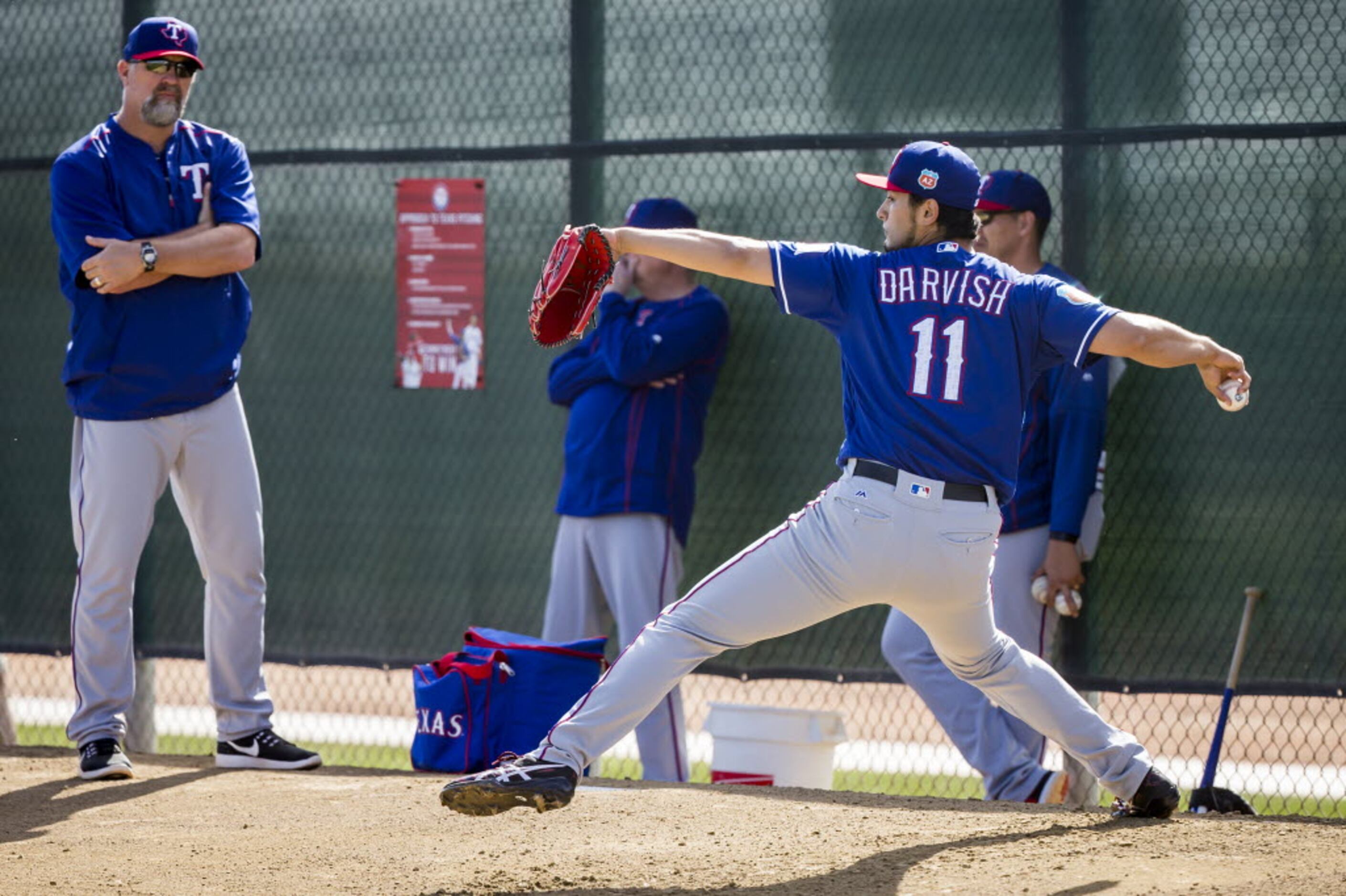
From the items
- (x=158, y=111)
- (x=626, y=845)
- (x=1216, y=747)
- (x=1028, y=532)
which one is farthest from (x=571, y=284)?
(x=1216, y=747)

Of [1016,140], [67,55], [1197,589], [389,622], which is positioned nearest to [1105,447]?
[1197,589]

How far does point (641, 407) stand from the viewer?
232 inches

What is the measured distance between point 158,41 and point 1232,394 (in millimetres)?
3529

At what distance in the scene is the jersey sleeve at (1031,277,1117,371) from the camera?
13.2ft

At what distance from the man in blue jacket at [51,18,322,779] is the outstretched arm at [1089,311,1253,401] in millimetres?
2882

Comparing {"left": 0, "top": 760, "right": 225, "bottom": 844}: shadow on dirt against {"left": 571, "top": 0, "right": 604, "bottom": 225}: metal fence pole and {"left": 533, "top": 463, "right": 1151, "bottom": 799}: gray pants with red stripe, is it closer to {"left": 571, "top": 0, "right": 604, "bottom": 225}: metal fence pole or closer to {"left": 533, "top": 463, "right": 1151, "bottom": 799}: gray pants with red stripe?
{"left": 533, "top": 463, "right": 1151, "bottom": 799}: gray pants with red stripe

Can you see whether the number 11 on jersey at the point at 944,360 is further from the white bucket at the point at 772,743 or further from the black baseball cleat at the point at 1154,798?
the white bucket at the point at 772,743

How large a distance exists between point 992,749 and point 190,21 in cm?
440

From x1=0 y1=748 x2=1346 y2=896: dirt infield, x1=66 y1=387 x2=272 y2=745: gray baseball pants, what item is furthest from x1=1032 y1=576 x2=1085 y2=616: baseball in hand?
x1=66 y1=387 x2=272 y2=745: gray baseball pants

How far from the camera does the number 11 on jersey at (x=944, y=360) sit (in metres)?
4.05

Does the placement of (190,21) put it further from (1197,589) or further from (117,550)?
(1197,589)

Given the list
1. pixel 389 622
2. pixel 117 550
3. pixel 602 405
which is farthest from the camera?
pixel 389 622

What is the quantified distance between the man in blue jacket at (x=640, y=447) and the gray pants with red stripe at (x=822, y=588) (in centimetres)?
172

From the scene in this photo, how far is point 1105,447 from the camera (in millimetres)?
5664
